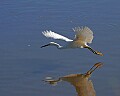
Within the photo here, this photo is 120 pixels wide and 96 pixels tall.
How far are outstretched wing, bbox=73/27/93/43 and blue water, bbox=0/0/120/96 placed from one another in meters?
0.52

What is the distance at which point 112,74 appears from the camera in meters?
8.11

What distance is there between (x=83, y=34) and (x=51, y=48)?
1.45 metres

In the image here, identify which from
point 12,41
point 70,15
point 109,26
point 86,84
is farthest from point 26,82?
point 70,15

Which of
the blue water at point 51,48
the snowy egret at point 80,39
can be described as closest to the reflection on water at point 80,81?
the blue water at point 51,48

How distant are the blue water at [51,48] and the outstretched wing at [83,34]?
20.5 inches

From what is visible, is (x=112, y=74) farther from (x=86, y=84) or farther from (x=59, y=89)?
(x=59, y=89)

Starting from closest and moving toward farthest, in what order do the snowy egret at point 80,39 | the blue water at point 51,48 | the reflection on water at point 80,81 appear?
the reflection on water at point 80,81
the blue water at point 51,48
the snowy egret at point 80,39

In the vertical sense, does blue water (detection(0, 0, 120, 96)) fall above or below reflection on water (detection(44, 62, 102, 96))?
above

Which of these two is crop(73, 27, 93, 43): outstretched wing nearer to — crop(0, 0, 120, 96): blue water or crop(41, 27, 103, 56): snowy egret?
crop(41, 27, 103, 56): snowy egret

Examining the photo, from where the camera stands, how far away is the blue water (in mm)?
7961

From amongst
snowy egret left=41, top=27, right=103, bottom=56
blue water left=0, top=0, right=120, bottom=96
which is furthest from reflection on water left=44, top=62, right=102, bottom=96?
snowy egret left=41, top=27, right=103, bottom=56

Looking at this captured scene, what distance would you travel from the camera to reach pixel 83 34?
321 inches

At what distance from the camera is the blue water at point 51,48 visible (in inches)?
313

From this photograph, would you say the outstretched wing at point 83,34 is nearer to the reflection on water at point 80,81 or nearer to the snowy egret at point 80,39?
the snowy egret at point 80,39
